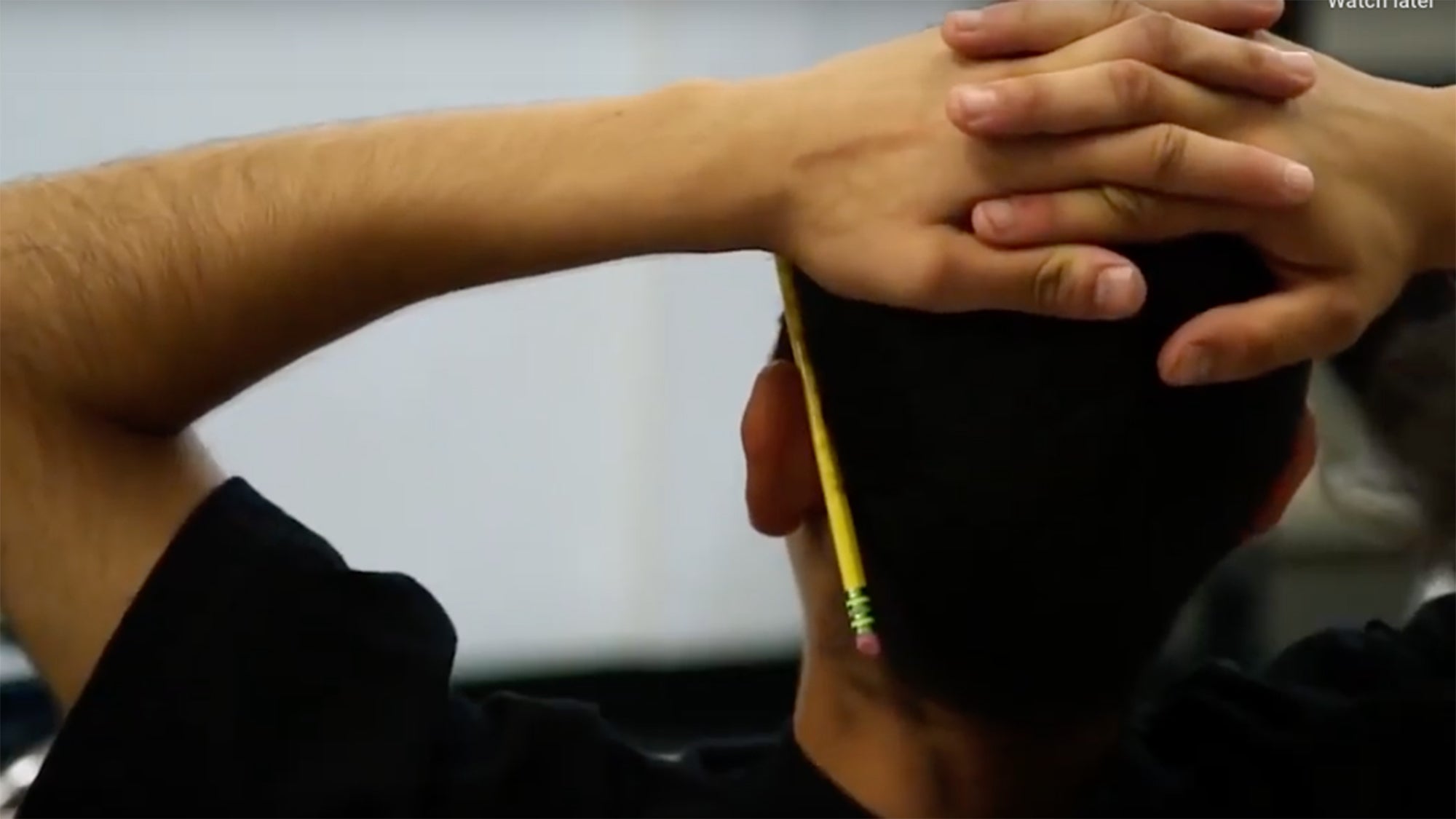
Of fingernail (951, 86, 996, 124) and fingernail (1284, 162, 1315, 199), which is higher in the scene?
fingernail (951, 86, 996, 124)

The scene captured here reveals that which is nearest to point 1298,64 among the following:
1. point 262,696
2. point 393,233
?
point 393,233

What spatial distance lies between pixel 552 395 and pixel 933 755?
39.7 inches

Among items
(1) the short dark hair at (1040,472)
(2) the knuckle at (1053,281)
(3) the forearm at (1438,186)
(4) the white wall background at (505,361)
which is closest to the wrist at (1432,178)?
(3) the forearm at (1438,186)

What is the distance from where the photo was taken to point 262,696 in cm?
66

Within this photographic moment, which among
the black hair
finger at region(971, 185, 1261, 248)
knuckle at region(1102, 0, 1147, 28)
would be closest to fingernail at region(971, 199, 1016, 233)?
finger at region(971, 185, 1261, 248)

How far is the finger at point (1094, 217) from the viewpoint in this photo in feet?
2.07

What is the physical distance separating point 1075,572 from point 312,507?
1.11 metres

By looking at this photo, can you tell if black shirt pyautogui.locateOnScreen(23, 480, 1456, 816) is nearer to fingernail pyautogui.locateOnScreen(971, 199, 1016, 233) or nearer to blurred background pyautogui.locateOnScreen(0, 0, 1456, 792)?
fingernail pyautogui.locateOnScreen(971, 199, 1016, 233)

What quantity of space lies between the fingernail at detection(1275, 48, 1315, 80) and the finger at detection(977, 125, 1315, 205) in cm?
5

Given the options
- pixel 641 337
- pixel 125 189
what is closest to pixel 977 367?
pixel 125 189

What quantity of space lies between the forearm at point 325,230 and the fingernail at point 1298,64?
226mm

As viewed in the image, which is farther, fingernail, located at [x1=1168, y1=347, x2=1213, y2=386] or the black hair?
the black hair

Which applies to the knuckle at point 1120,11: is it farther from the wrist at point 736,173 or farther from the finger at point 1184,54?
the wrist at point 736,173

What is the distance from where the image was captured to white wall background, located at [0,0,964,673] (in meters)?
1.53
